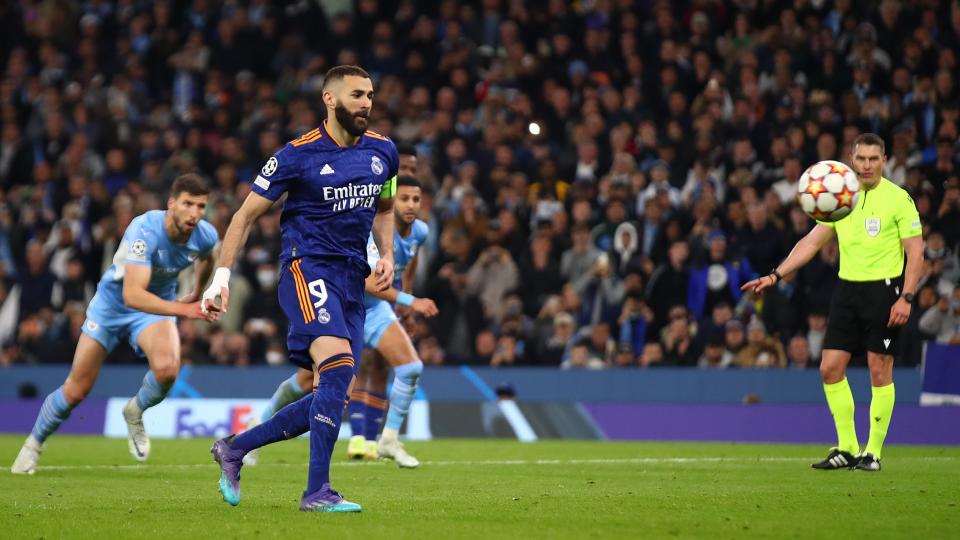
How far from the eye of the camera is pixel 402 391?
40.3 feet

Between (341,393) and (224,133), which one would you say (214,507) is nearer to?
(341,393)

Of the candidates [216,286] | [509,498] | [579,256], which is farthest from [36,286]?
[216,286]

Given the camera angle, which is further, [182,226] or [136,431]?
[136,431]

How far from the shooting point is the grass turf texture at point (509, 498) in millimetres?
6957

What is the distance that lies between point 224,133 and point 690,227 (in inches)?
335

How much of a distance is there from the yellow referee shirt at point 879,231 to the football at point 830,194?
0.71 metres

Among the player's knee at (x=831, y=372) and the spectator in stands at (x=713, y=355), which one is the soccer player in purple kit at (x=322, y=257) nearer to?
the player's knee at (x=831, y=372)

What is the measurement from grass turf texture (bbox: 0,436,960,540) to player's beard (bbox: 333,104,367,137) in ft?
7.20

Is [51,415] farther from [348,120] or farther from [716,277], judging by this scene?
[716,277]

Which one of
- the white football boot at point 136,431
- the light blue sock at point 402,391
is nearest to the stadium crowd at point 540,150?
the light blue sock at point 402,391

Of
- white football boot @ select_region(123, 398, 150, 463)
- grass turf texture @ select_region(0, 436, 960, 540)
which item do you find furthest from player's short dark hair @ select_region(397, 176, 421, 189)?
white football boot @ select_region(123, 398, 150, 463)

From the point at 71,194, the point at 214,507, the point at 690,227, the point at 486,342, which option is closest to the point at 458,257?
the point at 486,342

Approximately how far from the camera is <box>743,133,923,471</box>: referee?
11.2m

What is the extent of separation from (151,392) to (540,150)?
395 inches
